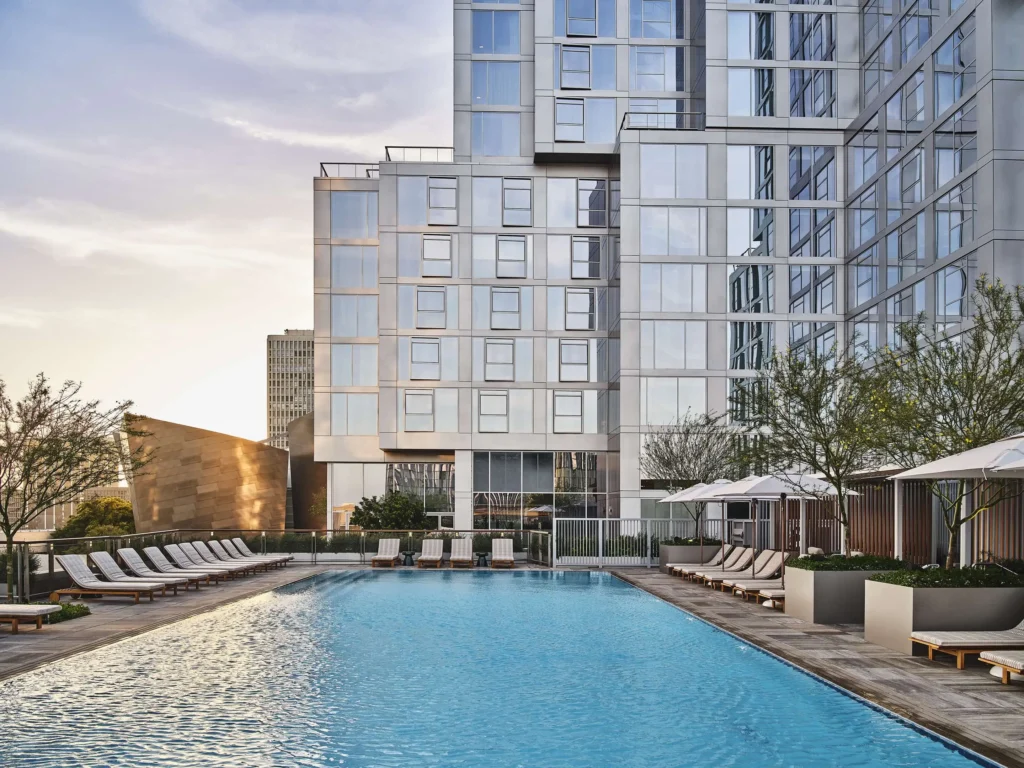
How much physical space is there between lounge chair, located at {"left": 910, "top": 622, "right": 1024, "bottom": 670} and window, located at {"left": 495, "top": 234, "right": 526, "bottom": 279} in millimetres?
29814

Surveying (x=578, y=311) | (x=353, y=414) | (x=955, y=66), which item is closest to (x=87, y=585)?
(x=353, y=414)

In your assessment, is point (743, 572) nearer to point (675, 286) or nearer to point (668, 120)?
point (675, 286)

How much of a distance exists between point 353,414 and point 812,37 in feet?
73.4

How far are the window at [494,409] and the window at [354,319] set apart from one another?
5.32 meters

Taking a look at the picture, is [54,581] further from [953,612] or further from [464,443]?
[464,443]

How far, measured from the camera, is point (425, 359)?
3969 cm

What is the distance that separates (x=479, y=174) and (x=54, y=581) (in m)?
25.9

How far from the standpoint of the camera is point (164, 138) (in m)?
28.1

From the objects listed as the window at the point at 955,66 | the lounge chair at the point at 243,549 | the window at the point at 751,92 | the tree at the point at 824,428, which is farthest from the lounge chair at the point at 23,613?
the window at the point at 751,92

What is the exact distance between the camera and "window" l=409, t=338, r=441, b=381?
39625 millimetres

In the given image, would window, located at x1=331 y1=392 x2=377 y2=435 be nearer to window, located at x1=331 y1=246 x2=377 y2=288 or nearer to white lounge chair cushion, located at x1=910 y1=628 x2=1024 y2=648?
window, located at x1=331 y1=246 x2=377 y2=288

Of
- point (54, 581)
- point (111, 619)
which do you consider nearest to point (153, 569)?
point (54, 581)

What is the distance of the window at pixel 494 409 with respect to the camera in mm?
39594

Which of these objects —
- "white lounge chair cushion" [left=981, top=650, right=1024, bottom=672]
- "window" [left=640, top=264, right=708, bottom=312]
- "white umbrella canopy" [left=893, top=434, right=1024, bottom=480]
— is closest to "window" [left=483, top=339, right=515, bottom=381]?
"window" [left=640, top=264, right=708, bottom=312]
